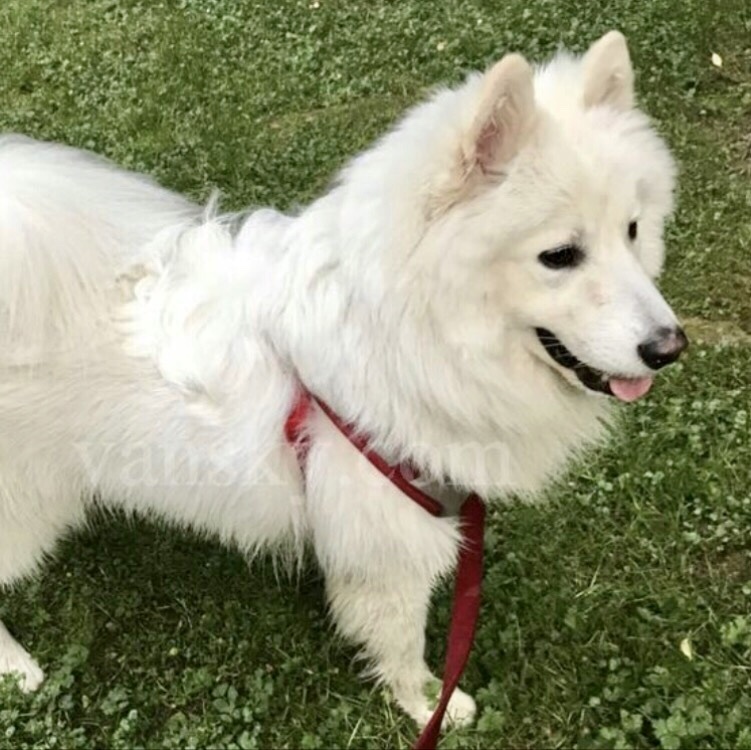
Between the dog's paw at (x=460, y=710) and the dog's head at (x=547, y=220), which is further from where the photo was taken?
the dog's paw at (x=460, y=710)

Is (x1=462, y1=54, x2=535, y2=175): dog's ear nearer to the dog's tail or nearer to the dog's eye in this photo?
the dog's eye

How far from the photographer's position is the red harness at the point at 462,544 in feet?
7.45

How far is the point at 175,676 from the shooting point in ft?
9.81

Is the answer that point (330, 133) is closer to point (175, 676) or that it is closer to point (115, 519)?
point (115, 519)

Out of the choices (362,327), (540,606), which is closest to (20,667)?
(540,606)

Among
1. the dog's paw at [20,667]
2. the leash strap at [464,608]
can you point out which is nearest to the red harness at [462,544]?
the leash strap at [464,608]

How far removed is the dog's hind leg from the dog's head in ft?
4.13

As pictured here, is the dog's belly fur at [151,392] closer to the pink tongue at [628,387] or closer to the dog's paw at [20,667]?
the pink tongue at [628,387]

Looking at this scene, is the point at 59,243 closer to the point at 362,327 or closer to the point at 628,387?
the point at 362,327

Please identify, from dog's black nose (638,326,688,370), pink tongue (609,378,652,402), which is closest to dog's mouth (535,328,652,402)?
pink tongue (609,378,652,402)

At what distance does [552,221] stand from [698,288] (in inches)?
82.4

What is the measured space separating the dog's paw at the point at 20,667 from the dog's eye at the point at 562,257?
80.7 inches

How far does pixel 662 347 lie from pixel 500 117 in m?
0.56

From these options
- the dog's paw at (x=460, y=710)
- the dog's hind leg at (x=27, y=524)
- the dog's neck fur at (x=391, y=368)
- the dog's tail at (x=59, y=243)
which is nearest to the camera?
the dog's neck fur at (x=391, y=368)
